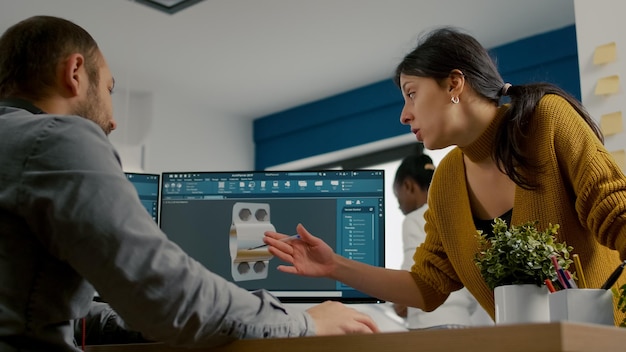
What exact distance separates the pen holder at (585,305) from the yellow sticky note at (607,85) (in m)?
1.23

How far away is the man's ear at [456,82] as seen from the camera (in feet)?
5.94

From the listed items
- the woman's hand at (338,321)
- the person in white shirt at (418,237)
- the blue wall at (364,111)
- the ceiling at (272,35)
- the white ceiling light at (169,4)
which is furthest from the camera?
the blue wall at (364,111)

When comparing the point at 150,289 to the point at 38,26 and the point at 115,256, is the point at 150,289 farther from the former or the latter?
the point at 38,26

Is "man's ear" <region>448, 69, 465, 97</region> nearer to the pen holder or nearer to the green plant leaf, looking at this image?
the green plant leaf

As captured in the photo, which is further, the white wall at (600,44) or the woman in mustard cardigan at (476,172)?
the white wall at (600,44)

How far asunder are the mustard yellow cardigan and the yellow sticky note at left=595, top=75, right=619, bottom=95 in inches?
23.3

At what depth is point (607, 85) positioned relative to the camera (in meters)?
2.27

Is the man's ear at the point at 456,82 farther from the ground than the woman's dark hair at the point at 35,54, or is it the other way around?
the man's ear at the point at 456,82

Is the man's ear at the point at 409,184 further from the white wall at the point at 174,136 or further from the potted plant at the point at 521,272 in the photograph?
the potted plant at the point at 521,272

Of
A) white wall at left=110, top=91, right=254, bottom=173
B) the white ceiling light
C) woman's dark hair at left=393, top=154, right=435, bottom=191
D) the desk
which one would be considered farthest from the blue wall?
the desk

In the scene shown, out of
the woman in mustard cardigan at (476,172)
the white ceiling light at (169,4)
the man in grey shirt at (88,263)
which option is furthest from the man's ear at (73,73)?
the white ceiling light at (169,4)

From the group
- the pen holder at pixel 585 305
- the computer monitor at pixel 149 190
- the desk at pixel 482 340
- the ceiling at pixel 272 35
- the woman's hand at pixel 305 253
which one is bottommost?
the desk at pixel 482 340

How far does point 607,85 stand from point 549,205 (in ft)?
2.62

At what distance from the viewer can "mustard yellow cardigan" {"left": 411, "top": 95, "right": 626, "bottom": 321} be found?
1.48 metres
